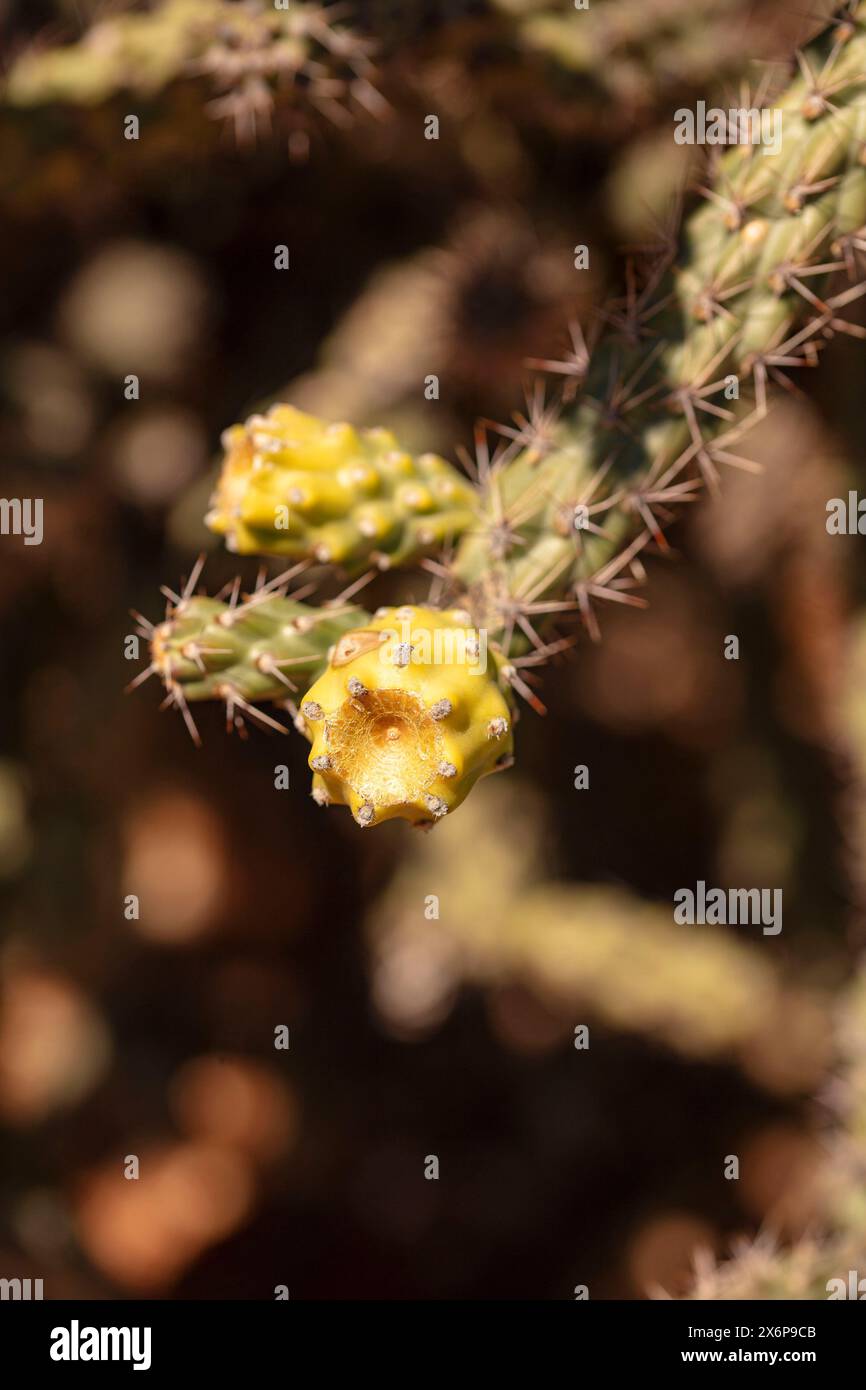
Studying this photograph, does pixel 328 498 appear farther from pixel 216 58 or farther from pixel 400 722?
pixel 216 58

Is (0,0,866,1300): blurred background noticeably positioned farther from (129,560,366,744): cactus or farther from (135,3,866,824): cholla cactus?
(129,560,366,744): cactus

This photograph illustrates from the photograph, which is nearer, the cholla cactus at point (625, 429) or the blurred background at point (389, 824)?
the cholla cactus at point (625, 429)

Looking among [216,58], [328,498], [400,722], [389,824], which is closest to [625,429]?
[328,498]

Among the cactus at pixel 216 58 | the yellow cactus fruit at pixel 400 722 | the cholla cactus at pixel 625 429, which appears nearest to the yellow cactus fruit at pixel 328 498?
the cholla cactus at pixel 625 429

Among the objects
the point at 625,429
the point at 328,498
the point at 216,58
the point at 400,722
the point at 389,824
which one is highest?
the point at 216,58

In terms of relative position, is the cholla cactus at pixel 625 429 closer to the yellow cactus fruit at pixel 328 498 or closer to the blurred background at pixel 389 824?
the yellow cactus fruit at pixel 328 498
